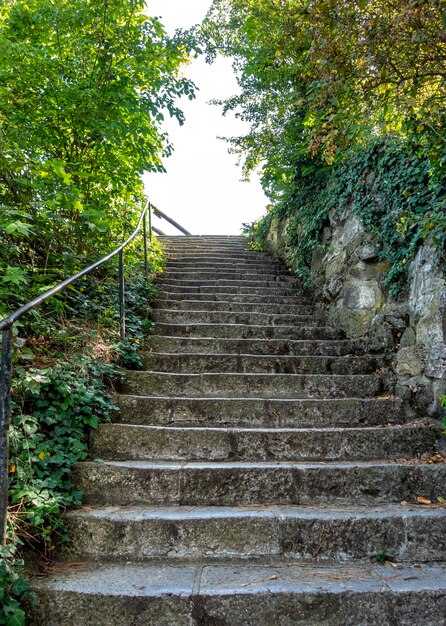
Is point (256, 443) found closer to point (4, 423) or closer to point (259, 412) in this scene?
point (259, 412)

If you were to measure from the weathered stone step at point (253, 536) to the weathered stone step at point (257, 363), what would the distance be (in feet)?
5.43

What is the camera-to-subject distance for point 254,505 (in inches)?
94.5

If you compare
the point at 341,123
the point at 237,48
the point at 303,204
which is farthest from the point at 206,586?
the point at 237,48

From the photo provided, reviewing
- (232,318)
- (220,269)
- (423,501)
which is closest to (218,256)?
(220,269)

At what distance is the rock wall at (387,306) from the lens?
3.06 meters

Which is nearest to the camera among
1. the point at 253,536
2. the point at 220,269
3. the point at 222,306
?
the point at 253,536

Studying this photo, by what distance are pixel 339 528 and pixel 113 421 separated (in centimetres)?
163

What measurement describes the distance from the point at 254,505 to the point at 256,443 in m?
0.46

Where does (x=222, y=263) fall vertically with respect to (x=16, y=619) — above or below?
above

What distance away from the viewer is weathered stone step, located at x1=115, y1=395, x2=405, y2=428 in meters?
3.08

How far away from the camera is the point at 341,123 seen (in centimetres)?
296

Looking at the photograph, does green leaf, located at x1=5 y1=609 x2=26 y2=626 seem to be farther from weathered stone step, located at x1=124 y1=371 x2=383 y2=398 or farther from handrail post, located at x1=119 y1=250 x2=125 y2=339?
handrail post, located at x1=119 y1=250 x2=125 y2=339

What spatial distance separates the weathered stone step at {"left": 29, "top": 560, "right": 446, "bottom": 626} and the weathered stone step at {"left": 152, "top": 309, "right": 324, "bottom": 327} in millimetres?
3112

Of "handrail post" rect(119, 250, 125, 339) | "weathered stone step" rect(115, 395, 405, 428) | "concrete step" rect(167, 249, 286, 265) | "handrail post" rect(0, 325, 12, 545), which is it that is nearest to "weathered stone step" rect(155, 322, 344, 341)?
"handrail post" rect(119, 250, 125, 339)
